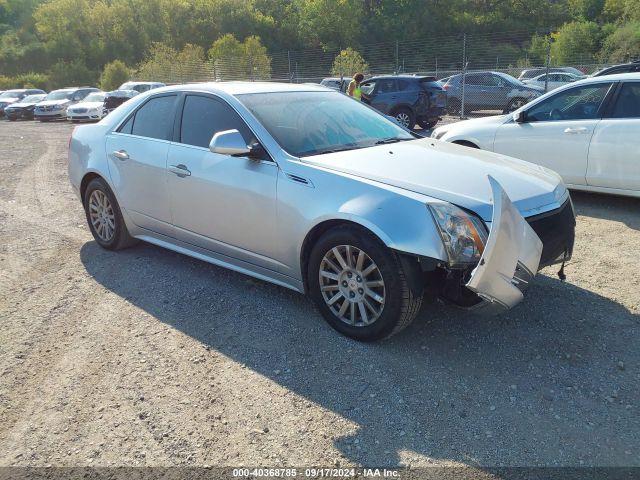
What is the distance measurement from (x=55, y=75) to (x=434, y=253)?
2305 inches

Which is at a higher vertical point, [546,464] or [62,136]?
[546,464]

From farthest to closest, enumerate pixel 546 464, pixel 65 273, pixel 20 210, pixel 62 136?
1. pixel 62 136
2. pixel 20 210
3. pixel 65 273
4. pixel 546 464

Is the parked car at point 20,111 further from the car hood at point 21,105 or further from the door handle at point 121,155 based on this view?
the door handle at point 121,155

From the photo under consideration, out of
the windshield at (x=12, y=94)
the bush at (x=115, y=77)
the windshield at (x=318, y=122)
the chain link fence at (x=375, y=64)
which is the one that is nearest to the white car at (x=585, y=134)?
the windshield at (x=318, y=122)

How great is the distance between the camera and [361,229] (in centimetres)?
341

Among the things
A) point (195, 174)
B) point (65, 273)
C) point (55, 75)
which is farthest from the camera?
point (55, 75)

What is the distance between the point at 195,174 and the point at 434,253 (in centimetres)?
213

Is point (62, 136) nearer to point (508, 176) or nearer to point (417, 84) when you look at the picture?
point (417, 84)

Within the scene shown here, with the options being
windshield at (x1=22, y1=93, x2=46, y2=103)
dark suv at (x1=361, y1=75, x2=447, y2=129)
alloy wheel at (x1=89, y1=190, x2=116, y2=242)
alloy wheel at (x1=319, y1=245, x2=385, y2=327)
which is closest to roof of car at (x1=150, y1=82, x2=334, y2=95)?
alloy wheel at (x1=89, y1=190, x2=116, y2=242)

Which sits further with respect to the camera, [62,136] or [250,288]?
[62,136]

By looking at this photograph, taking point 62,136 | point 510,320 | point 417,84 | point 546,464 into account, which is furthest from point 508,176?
point 62,136

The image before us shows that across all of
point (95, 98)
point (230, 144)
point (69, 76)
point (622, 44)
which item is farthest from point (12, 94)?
point (622, 44)

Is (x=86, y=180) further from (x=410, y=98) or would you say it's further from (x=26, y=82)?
(x=26, y=82)

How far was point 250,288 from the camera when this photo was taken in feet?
14.9
